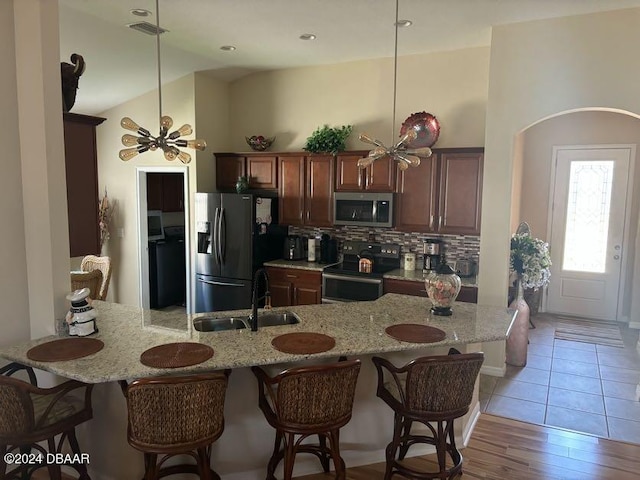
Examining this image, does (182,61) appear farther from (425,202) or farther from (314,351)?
(314,351)

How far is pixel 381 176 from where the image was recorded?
4.74 meters

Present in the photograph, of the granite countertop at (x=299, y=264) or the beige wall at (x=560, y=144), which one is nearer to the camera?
the granite countertop at (x=299, y=264)

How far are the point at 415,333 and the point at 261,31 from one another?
3030mm

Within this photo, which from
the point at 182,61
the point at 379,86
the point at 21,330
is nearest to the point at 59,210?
the point at 21,330

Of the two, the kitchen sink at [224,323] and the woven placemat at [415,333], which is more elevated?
the woven placemat at [415,333]

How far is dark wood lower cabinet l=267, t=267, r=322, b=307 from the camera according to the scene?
491 cm

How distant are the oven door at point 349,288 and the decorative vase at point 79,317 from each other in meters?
2.62

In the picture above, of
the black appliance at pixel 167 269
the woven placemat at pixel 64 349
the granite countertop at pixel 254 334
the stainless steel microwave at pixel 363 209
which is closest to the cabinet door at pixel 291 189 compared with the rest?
the stainless steel microwave at pixel 363 209

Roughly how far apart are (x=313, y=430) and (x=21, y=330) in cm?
178

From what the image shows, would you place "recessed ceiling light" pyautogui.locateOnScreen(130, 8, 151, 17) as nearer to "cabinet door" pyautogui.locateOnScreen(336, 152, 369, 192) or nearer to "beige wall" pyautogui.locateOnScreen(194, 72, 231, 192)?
"beige wall" pyautogui.locateOnScreen(194, 72, 231, 192)

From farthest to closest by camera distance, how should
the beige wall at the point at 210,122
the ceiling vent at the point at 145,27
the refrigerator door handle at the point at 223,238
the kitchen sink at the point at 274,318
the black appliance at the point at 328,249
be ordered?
the beige wall at the point at 210,122
the black appliance at the point at 328,249
the refrigerator door handle at the point at 223,238
the ceiling vent at the point at 145,27
the kitchen sink at the point at 274,318

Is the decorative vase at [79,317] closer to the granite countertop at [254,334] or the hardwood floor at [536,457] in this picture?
the granite countertop at [254,334]

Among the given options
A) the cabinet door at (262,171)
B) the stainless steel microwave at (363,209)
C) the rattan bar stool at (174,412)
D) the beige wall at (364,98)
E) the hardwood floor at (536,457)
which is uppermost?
the beige wall at (364,98)

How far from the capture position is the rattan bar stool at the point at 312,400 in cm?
205
